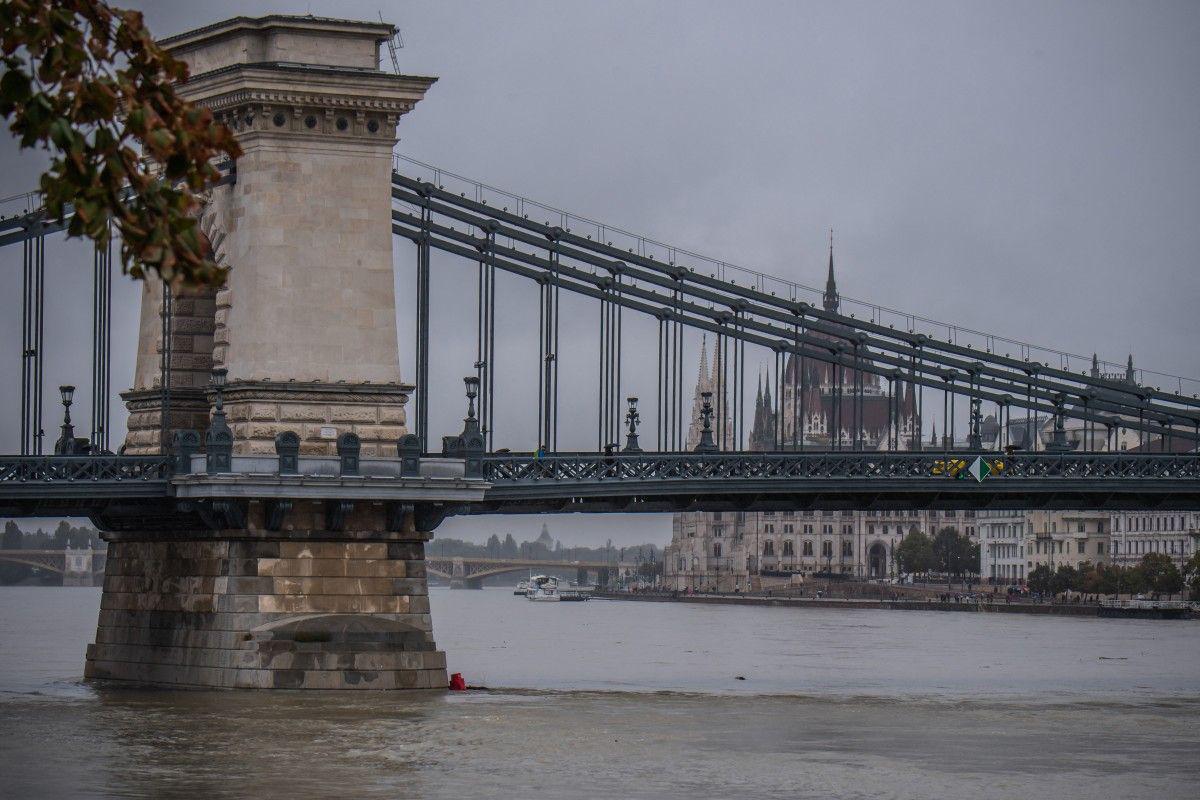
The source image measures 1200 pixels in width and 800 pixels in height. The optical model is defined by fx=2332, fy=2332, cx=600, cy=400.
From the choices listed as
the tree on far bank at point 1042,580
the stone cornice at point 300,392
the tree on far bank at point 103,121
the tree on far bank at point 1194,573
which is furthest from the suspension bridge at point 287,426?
the tree on far bank at point 1042,580

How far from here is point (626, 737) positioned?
141 ft

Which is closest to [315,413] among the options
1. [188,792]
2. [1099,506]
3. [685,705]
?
[685,705]

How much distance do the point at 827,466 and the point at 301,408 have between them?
1391 cm

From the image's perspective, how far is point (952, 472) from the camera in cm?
5653

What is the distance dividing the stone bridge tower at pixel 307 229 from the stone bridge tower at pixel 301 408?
1.6 inches

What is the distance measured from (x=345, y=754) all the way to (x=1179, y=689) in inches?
1281

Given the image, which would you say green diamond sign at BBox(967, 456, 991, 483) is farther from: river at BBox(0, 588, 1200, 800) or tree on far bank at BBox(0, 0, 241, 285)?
tree on far bank at BBox(0, 0, 241, 285)

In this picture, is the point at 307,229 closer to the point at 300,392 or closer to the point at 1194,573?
the point at 300,392

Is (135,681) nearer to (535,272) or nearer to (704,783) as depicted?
(535,272)

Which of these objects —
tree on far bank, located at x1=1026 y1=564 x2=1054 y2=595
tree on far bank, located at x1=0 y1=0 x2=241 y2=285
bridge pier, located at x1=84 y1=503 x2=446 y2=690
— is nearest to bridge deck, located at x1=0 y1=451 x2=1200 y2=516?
bridge pier, located at x1=84 y1=503 x2=446 y2=690

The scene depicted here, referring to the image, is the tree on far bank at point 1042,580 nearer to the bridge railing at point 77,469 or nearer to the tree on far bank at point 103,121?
the bridge railing at point 77,469

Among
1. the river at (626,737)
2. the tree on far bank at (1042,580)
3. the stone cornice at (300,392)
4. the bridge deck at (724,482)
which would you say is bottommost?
the river at (626,737)

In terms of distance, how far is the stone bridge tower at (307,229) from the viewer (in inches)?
1880

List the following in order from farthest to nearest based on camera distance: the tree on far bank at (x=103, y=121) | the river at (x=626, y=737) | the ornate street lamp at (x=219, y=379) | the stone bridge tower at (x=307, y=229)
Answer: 1. the stone bridge tower at (x=307, y=229)
2. the ornate street lamp at (x=219, y=379)
3. the river at (x=626, y=737)
4. the tree on far bank at (x=103, y=121)
